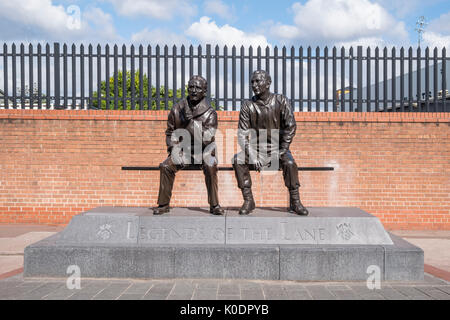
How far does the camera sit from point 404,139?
859 cm

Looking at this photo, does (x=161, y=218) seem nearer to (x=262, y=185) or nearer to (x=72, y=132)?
(x=262, y=185)

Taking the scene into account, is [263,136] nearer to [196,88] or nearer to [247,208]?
[247,208]

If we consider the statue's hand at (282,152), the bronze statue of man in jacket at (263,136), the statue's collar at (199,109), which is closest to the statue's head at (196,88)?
the statue's collar at (199,109)

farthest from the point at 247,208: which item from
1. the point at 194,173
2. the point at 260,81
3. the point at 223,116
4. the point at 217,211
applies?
the point at 223,116

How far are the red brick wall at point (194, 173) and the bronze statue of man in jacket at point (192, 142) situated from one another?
296cm

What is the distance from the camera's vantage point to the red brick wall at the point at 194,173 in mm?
8562

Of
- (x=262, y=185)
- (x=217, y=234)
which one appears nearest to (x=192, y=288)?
(x=217, y=234)

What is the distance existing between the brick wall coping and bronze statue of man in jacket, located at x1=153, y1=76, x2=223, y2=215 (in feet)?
9.55

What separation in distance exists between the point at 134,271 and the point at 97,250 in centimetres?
52

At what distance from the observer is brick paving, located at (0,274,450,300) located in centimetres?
416

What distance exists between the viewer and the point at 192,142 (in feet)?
18.7

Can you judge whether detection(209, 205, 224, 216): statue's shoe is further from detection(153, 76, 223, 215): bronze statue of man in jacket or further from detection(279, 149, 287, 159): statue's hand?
detection(279, 149, 287, 159): statue's hand

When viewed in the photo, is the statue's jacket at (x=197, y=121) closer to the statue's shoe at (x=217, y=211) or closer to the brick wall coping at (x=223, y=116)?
the statue's shoe at (x=217, y=211)

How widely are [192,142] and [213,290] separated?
86.4 inches
